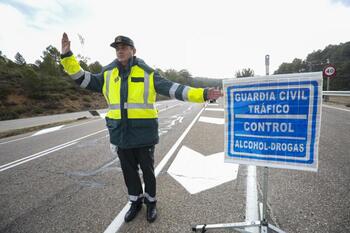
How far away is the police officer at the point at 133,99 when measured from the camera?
2.34 m

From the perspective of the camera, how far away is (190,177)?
3574 millimetres

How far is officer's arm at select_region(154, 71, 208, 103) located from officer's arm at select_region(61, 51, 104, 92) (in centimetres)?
A: 88

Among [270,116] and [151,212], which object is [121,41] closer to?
[270,116]

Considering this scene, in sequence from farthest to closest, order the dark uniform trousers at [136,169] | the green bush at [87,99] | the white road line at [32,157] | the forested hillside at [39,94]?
the green bush at [87,99] < the forested hillside at [39,94] < the white road line at [32,157] < the dark uniform trousers at [136,169]

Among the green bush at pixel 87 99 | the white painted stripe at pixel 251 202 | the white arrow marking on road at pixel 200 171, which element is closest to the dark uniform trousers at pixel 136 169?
the white arrow marking on road at pixel 200 171

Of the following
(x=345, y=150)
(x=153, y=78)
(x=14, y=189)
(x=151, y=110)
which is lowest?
(x=14, y=189)

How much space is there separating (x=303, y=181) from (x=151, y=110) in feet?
9.15

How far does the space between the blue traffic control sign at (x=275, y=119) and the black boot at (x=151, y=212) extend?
1241 mm

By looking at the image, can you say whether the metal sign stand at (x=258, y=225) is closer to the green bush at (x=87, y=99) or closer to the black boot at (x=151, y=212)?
the black boot at (x=151, y=212)

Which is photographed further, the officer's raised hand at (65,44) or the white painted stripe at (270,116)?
the officer's raised hand at (65,44)

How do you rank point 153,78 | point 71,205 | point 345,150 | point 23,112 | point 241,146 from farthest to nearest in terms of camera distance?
point 23,112 → point 345,150 → point 71,205 → point 153,78 → point 241,146

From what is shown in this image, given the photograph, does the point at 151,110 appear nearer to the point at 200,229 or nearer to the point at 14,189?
the point at 200,229

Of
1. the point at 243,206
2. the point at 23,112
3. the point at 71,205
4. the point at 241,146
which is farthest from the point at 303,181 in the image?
the point at 23,112

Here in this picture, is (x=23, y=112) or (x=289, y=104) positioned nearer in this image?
(x=289, y=104)
